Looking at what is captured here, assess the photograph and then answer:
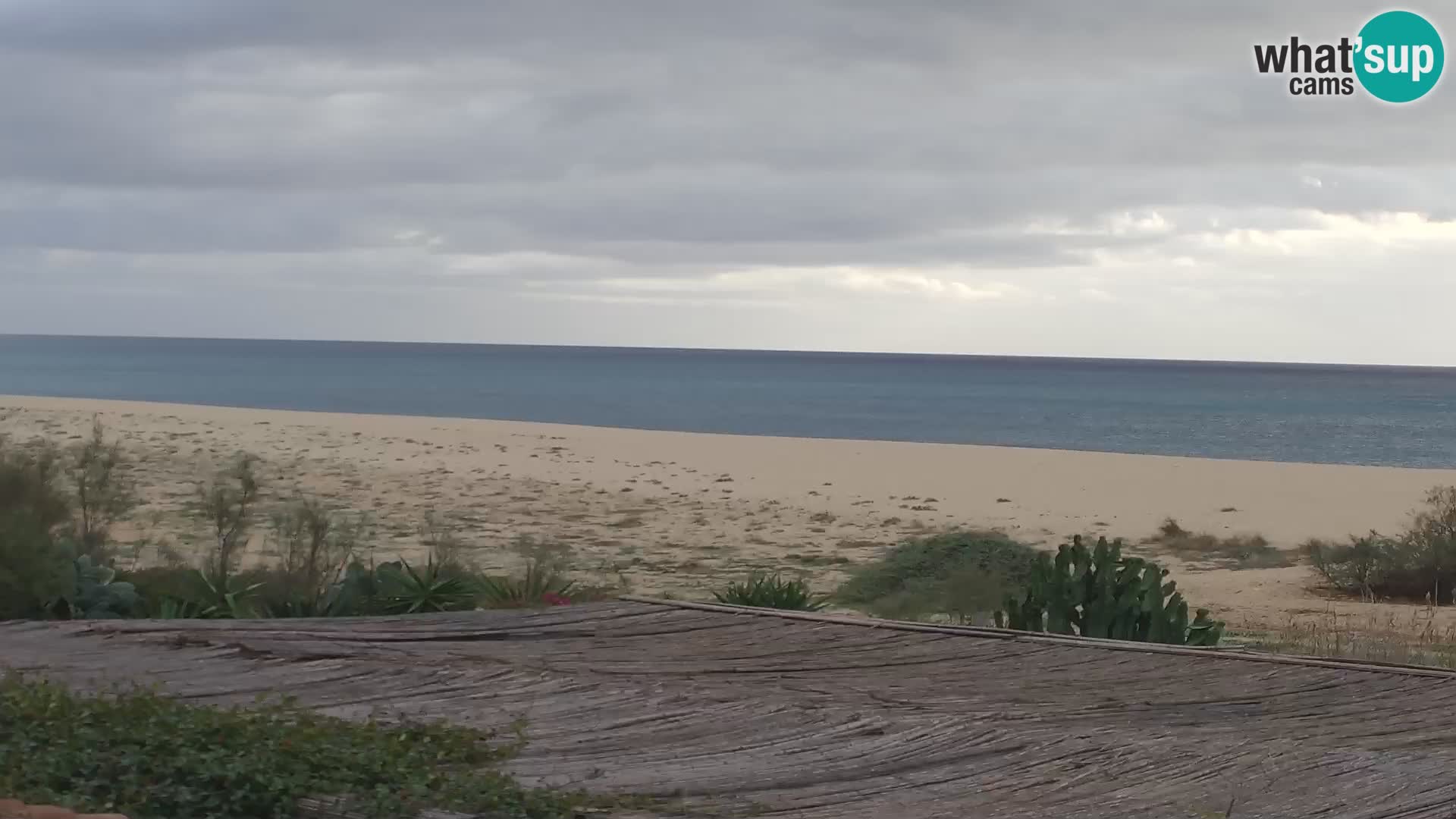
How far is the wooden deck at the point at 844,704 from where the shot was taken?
5.11 m

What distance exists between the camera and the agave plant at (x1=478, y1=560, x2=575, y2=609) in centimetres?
976

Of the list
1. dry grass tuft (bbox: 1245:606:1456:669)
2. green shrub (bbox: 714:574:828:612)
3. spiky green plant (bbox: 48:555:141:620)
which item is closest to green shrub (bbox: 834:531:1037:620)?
green shrub (bbox: 714:574:828:612)

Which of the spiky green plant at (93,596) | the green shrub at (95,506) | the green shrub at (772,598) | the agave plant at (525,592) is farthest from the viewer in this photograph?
the green shrub at (95,506)

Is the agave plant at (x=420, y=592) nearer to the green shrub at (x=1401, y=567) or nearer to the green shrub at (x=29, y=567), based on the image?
the green shrub at (x=29, y=567)

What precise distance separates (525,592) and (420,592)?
2.30ft

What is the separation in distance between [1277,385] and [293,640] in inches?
5207

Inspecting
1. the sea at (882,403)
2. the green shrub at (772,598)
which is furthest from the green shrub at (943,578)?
the sea at (882,403)

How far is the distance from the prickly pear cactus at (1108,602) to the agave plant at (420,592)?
12.0ft

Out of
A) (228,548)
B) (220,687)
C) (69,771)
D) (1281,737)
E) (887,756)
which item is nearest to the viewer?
(69,771)

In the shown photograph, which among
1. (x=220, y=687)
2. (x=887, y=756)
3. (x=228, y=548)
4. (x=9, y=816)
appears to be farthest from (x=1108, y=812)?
(x=228, y=548)

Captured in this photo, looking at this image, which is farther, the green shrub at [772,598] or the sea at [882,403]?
the sea at [882,403]

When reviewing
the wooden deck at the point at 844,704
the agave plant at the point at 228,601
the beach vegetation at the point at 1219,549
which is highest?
the wooden deck at the point at 844,704

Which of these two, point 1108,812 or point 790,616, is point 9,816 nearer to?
point 1108,812

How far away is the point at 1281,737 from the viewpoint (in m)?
5.95
